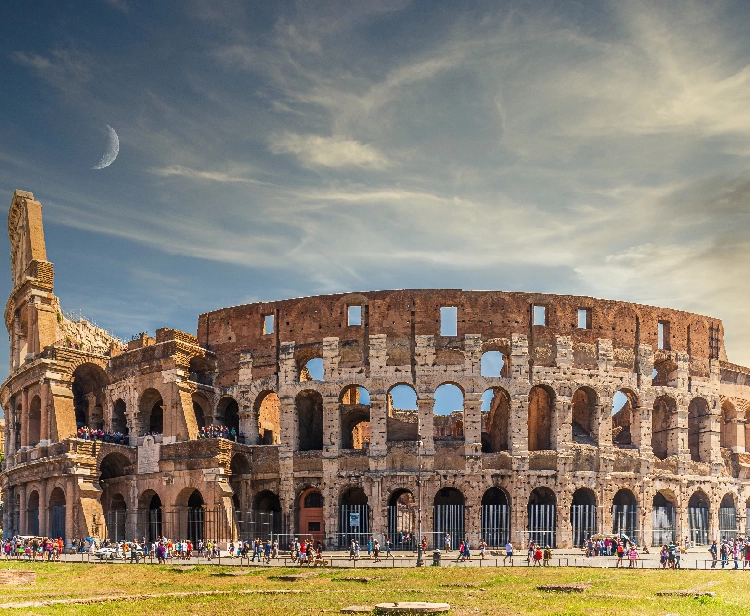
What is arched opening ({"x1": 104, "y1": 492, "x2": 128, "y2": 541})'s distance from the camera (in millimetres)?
41869

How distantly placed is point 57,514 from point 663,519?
84.7 feet

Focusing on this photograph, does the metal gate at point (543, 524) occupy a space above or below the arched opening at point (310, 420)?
below

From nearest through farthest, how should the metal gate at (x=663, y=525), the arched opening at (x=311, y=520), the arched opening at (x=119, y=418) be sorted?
the arched opening at (x=311, y=520), the metal gate at (x=663, y=525), the arched opening at (x=119, y=418)

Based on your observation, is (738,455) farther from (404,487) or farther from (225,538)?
(225,538)

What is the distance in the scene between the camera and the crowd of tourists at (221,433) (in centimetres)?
4106

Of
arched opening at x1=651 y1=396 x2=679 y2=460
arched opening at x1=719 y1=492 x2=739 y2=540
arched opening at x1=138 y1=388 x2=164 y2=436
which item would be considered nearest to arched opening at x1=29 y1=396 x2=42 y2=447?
arched opening at x1=138 y1=388 x2=164 y2=436

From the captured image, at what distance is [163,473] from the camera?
40.5 metres

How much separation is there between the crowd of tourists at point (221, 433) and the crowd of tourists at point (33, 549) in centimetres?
719

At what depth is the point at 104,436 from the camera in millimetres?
42094

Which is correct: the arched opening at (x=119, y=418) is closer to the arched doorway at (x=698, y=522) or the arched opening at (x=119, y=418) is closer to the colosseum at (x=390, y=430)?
the colosseum at (x=390, y=430)

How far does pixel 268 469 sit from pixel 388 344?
24.0 feet

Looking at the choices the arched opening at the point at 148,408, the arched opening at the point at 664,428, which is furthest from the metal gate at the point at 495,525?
the arched opening at the point at 148,408

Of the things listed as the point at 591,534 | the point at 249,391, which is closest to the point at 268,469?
the point at 249,391

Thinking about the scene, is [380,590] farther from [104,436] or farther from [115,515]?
[104,436]
